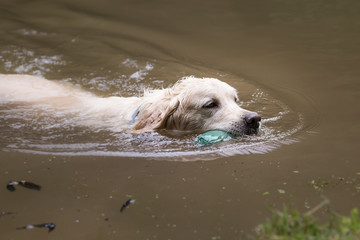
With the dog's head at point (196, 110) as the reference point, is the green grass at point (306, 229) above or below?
above

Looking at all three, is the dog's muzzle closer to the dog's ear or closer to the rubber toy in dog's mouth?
the rubber toy in dog's mouth

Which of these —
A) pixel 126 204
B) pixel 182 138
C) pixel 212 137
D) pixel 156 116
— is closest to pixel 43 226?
pixel 126 204

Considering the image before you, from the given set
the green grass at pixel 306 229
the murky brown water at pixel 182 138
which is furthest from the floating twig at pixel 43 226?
the green grass at pixel 306 229

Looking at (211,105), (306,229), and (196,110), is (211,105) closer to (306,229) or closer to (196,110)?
(196,110)

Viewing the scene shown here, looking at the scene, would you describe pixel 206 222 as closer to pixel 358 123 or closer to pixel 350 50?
pixel 358 123

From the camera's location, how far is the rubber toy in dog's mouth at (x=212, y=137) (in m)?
5.45

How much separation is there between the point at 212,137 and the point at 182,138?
57cm

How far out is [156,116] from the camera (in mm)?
6184

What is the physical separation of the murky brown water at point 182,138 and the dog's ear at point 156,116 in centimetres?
31

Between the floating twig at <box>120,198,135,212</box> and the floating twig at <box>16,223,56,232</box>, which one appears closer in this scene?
the floating twig at <box>16,223,56,232</box>

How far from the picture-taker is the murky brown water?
12.0 ft

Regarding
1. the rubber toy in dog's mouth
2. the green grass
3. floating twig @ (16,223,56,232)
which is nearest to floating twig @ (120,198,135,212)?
floating twig @ (16,223,56,232)

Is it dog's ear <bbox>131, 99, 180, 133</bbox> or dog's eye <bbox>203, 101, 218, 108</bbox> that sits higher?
dog's eye <bbox>203, 101, 218, 108</bbox>

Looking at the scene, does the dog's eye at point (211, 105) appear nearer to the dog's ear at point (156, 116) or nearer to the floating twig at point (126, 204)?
the dog's ear at point (156, 116)
